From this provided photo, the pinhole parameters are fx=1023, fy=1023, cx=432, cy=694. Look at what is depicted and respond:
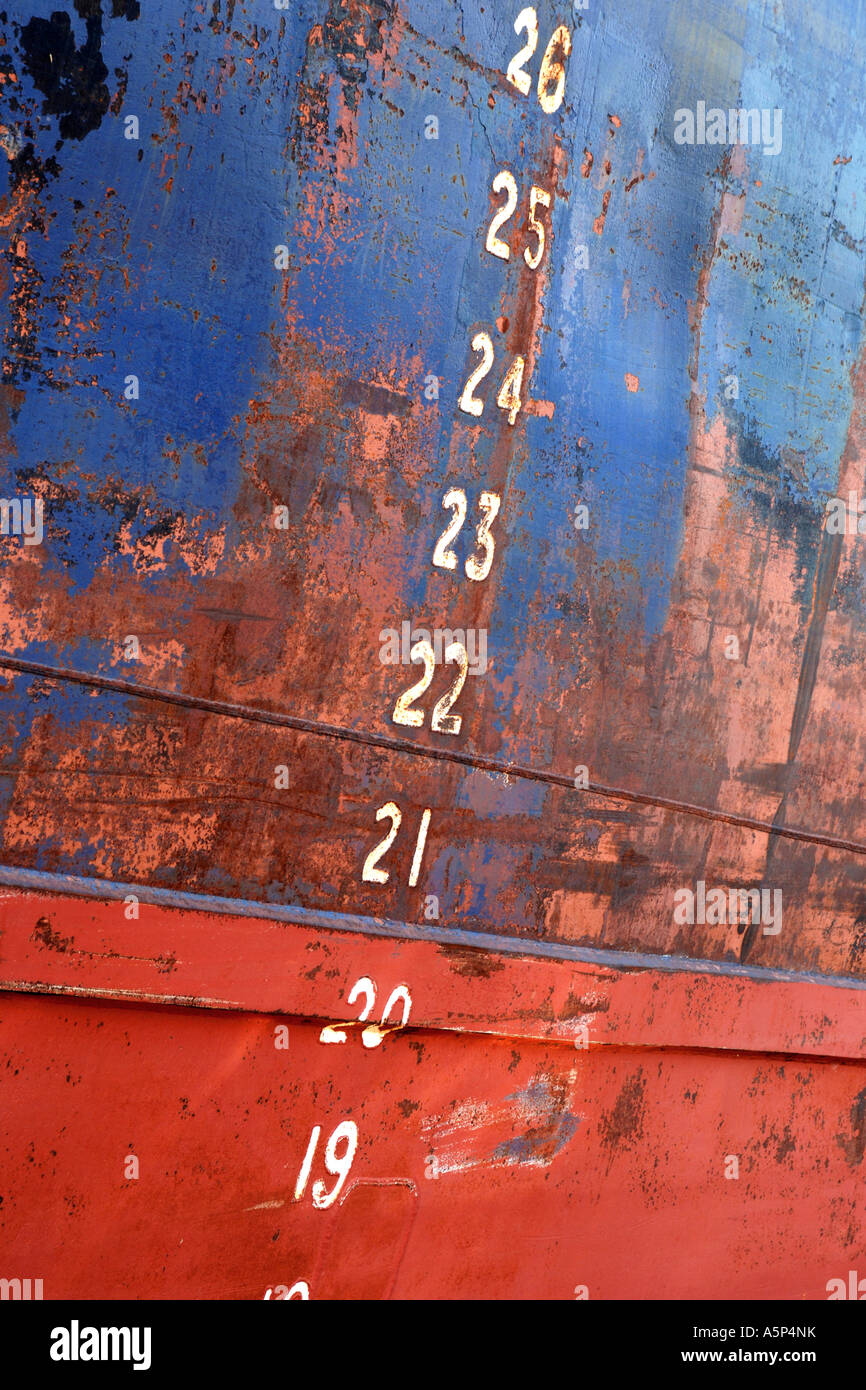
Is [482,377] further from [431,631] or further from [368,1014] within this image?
[368,1014]

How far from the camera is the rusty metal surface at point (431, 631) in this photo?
84.0 inches

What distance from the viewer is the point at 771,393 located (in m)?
3.12

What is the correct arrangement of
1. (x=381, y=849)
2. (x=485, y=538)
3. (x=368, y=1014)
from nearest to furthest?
(x=368, y=1014), (x=381, y=849), (x=485, y=538)

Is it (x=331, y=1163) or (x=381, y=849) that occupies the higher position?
(x=381, y=849)

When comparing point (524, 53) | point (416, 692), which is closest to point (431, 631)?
point (416, 692)

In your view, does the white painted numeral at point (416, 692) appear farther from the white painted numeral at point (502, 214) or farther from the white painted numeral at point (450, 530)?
the white painted numeral at point (502, 214)

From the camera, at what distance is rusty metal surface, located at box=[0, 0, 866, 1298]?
7.00ft

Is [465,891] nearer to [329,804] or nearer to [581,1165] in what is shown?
[329,804]

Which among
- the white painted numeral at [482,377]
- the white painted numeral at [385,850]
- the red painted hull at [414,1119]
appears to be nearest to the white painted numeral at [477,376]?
the white painted numeral at [482,377]

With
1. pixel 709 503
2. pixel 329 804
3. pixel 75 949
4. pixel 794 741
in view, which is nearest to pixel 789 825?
pixel 794 741

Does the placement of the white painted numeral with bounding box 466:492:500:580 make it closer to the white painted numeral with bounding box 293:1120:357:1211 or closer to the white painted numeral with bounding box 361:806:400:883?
the white painted numeral with bounding box 361:806:400:883

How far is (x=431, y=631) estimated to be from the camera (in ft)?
8.44

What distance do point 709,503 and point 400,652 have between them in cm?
110

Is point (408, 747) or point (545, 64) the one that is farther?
point (545, 64)
